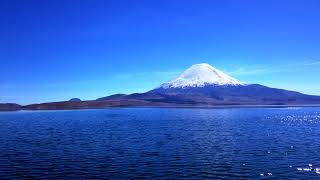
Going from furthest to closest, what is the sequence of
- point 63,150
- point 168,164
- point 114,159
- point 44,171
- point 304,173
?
1. point 63,150
2. point 114,159
3. point 168,164
4. point 44,171
5. point 304,173

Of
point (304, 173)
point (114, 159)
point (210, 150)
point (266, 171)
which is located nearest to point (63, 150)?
point (114, 159)

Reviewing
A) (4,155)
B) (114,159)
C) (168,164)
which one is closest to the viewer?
(168,164)

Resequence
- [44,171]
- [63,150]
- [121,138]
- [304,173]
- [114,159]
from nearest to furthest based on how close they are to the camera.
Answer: [304,173] → [44,171] → [114,159] → [63,150] → [121,138]

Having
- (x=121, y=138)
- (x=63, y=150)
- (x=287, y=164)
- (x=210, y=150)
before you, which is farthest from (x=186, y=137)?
(x=287, y=164)

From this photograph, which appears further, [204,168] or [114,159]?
[114,159]

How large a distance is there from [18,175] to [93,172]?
6.17 m

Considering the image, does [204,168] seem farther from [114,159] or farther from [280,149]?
[280,149]

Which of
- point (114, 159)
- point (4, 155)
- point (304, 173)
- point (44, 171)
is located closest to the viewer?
point (304, 173)

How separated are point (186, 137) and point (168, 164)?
23.3 m

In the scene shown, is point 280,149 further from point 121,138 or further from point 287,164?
point 121,138

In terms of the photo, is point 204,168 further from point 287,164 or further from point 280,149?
point 280,149

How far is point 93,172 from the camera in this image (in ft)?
113

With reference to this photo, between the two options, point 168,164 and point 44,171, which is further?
point 168,164

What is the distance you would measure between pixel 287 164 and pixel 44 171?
21.6m
